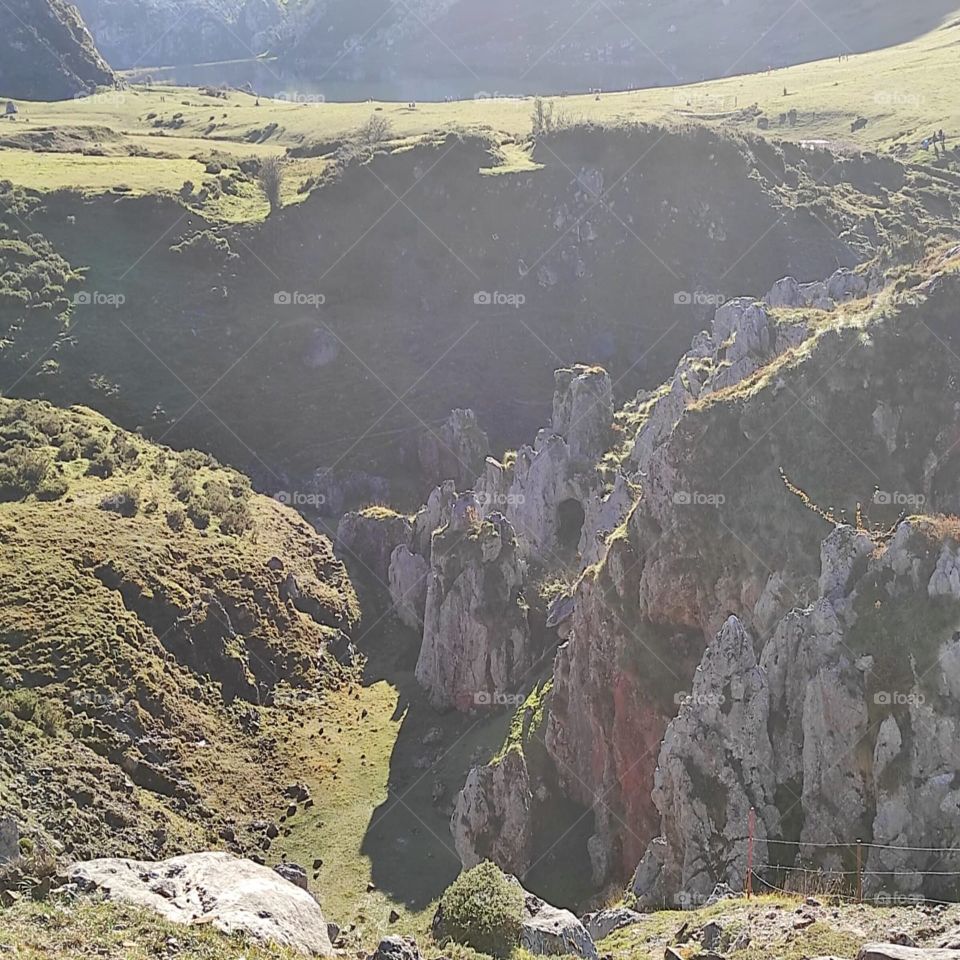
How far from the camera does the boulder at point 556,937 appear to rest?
19.2m

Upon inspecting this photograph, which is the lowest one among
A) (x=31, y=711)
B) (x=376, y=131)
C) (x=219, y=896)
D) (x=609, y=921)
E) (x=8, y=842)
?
(x=609, y=921)

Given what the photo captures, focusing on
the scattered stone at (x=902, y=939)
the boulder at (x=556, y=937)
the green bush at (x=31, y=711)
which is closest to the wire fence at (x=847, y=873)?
the scattered stone at (x=902, y=939)

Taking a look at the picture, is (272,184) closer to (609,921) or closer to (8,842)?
(8,842)

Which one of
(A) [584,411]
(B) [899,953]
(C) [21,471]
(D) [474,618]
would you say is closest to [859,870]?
(B) [899,953]

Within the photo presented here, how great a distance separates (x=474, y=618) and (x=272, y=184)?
61.7 m

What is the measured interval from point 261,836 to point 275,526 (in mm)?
23232

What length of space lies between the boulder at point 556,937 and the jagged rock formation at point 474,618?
23238 millimetres

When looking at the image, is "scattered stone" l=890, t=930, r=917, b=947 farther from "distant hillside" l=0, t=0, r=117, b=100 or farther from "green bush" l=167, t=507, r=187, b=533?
"distant hillside" l=0, t=0, r=117, b=100

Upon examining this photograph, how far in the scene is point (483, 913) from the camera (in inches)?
794

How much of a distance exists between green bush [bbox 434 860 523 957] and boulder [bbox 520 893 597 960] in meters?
0.25

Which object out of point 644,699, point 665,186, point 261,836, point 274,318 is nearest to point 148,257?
point 274,318

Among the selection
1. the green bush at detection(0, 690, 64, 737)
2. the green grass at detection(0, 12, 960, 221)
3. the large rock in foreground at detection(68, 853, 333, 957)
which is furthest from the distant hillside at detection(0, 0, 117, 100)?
the large rock in foreground at detection(68, 853, 333, 957)

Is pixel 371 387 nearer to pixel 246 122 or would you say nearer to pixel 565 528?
pixel 565 528

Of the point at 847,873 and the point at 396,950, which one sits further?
the point at 847,873
